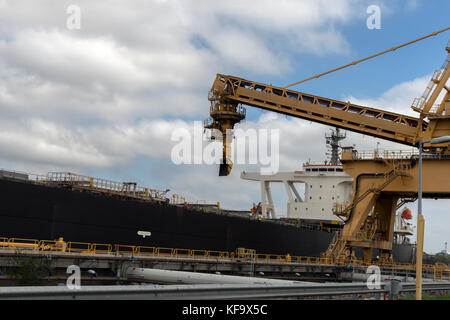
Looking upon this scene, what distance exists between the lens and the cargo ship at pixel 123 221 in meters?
25.2

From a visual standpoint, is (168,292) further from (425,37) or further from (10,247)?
(425,37)

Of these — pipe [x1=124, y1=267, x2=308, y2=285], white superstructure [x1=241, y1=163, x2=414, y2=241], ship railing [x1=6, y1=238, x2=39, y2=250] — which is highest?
white superstructure [x1=241, y1=163, x2=414, y2=241]

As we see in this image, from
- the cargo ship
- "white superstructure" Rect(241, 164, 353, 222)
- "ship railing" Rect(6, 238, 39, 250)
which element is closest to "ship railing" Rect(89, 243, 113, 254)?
the cargo ship

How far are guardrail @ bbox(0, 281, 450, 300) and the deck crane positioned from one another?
23369mm

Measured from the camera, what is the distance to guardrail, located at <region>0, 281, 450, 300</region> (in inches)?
318

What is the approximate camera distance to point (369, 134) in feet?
116

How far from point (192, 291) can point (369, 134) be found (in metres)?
28.2

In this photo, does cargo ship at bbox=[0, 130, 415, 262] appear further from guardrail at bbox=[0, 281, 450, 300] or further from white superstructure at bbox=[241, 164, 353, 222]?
guardrail at bbox=[0, 281, 450, 300]

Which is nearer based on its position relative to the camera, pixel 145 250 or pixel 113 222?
pixel 113 222

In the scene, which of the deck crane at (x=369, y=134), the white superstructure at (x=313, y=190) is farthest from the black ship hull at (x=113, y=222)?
the white superstructure at (x=313, y=190)

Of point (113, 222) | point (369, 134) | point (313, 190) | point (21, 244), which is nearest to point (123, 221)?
point (113, 222)

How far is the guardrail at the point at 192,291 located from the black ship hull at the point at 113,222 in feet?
57.1

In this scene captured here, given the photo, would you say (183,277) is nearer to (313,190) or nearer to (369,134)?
(369,134)
